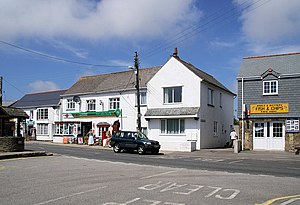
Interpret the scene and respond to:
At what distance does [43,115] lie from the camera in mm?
50406

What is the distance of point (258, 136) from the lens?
2780 cm

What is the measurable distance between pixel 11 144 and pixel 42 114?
93.1 ft

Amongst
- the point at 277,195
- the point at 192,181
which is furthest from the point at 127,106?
the point at 277,195

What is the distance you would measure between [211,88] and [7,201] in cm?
2813

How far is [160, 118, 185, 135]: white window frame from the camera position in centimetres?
3212

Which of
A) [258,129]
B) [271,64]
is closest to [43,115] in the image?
[258,129]

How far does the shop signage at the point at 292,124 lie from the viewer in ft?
85.1

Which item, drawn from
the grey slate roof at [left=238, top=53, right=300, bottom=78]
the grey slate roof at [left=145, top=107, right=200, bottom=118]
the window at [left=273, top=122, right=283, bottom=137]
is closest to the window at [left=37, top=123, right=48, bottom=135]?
the grey slate roof at [left=145, top=107, right=200, bottom=118]

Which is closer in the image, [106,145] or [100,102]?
[106,145]

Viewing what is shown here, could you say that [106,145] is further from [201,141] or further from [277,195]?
[277,195]

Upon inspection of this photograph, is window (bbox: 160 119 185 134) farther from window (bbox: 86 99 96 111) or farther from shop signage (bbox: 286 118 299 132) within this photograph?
window (bbox: 86 99 96 111)

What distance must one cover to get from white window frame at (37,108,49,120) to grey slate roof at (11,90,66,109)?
75 cm

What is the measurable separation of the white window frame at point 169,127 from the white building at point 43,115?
19.9m

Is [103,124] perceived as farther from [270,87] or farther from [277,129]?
[277,129]
